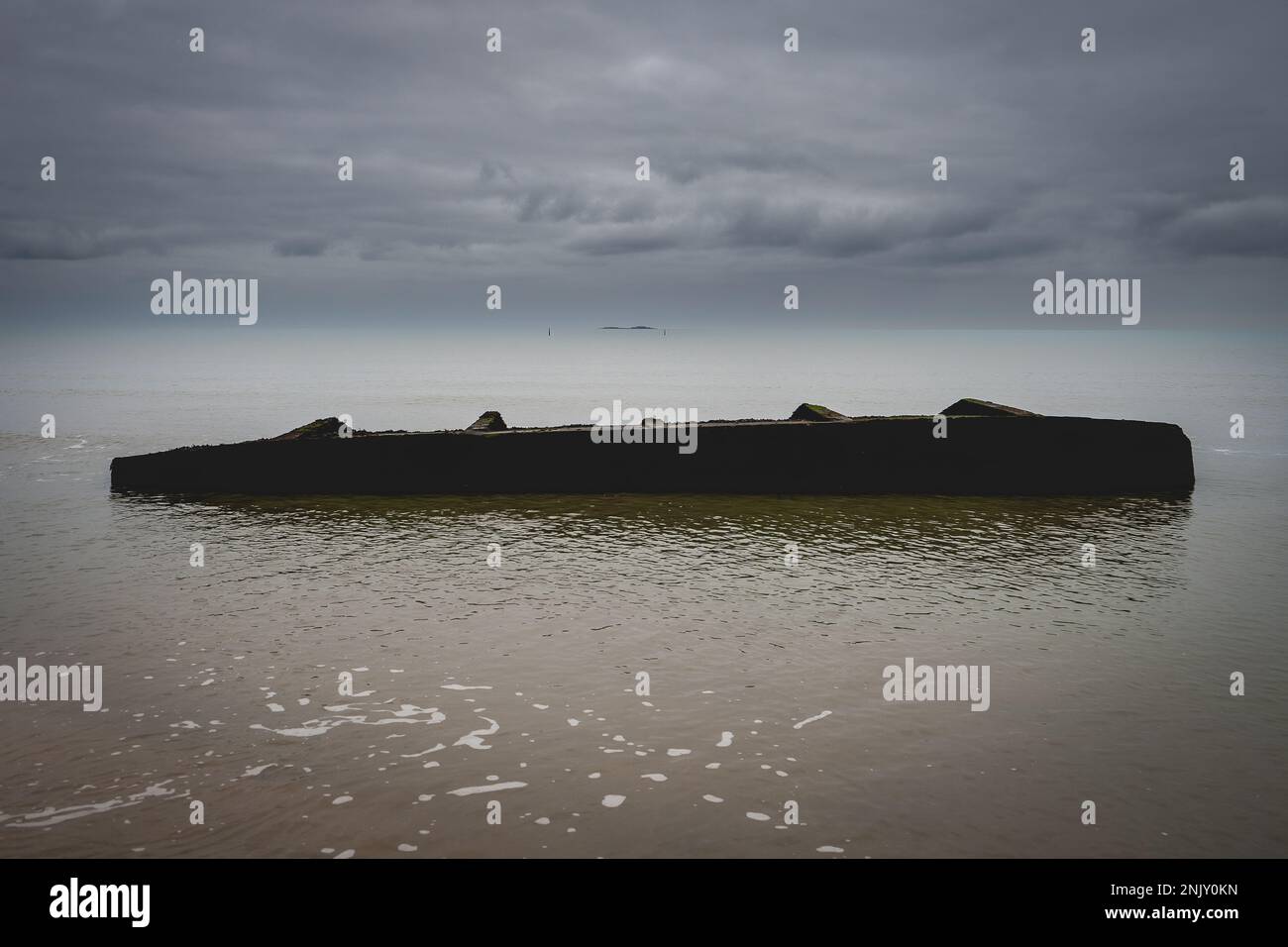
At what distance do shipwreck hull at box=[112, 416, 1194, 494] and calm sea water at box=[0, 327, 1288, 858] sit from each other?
2306 mm

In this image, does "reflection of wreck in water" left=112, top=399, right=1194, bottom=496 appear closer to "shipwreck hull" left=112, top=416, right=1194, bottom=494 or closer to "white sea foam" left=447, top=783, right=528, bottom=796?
"shipwreck hull" left=112, top=416, right=1194, bottom=494

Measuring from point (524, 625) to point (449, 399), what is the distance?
9221 cm

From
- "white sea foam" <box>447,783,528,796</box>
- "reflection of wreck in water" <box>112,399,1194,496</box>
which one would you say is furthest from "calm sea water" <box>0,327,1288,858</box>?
"reflection of wreck in water" <box>112,399,1194,496</box>

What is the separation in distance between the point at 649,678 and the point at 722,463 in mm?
17763

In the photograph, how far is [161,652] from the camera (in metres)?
14.5

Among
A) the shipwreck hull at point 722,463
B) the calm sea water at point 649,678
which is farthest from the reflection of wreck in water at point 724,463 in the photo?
the calm sea water at point 649,678

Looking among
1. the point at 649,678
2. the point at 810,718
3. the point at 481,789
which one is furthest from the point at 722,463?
the point at 481,789

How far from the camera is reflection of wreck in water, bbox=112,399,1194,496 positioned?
30.5m

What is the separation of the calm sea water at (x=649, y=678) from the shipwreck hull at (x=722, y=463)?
231 cm

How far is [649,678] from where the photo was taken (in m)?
13.4

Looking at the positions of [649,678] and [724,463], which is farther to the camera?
[724,463]

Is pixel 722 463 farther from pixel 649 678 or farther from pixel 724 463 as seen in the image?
pixel 649 678

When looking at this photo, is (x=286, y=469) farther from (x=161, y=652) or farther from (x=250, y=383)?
(x=250, y=383)

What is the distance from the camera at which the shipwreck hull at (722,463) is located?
30.5 m
